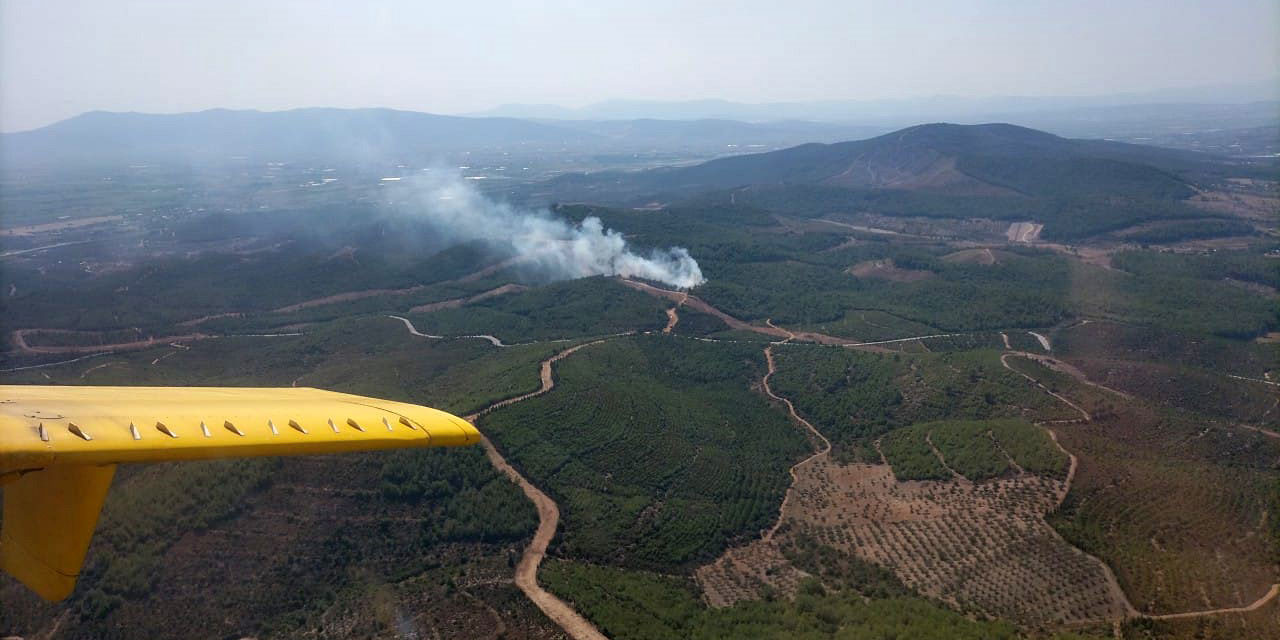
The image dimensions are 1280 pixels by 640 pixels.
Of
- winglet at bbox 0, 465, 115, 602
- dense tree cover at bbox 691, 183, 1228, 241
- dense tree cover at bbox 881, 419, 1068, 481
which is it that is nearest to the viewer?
winglet at bbox 0, 465, 115, 602

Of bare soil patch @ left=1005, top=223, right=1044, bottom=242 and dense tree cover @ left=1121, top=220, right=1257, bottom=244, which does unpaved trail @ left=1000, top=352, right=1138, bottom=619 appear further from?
dense tree cover @ left=1121, top=220, right=1257, bottom=244

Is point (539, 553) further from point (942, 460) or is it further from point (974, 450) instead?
point (974, 450)

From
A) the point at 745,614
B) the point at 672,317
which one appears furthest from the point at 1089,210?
the point at 745,614

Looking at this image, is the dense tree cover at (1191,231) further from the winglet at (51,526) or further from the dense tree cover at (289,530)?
the winglet at (51,526)

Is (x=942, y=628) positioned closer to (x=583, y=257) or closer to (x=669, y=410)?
(x=669, y=410)

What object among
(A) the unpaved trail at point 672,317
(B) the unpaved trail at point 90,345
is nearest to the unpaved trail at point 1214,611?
(A) the unpaved trail at point 672,317

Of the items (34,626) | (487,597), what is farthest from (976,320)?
(34,626)

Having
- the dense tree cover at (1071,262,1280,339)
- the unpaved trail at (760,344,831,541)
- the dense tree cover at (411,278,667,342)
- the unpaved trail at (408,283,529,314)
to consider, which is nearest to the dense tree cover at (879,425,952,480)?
the unpaved trail at (760,344,831,541)
